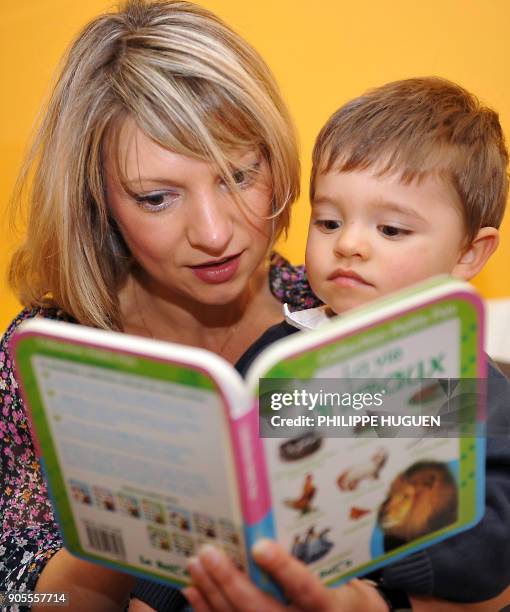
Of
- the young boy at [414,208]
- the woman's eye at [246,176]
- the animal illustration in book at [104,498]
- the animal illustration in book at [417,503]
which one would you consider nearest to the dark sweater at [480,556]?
the young boy at [414,208]

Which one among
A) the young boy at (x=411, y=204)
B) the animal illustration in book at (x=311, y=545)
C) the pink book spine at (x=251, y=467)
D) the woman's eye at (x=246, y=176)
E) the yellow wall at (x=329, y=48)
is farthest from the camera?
the yellow wall at (x=329, y=48)

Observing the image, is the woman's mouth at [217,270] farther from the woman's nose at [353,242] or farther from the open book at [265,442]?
the open book at [265,442]

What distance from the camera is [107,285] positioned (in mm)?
1385

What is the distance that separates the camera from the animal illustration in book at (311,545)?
0.75 m

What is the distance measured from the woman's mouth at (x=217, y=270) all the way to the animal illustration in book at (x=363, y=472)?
1.64 ft

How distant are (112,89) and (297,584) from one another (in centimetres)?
77

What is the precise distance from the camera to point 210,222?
108cm

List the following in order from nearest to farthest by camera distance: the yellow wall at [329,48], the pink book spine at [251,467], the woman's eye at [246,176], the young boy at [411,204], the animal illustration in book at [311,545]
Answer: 1. the pink book spine at [251,467]
2. the animal illustration in book at [311,545]
3. the young boy at [411,204]
4. the woman's eye at [246,176]
5. the yellow wall at [329,48]

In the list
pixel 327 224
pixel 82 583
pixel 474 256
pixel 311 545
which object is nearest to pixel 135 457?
pixel 311 545

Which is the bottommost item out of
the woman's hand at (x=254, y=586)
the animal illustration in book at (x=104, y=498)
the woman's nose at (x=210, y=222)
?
the woman's hand at (x=254, y=586)

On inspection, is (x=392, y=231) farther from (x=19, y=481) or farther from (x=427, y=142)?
(x=19, y=481)

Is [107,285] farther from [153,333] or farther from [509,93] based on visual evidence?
[509,93]

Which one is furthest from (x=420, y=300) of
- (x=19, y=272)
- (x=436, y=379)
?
(x=19, y=272)

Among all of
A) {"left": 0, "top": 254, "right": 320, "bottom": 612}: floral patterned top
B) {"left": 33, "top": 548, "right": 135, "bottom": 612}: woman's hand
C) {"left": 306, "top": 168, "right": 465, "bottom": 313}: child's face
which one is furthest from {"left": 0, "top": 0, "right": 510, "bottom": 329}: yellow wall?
{"left": 33, "top": 548, "right": 135, "bottom": 612}: woman's hand
